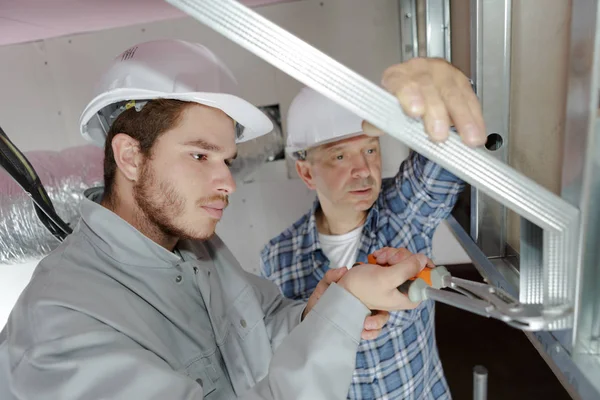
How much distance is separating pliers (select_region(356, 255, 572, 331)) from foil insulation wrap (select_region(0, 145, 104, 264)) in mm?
1290

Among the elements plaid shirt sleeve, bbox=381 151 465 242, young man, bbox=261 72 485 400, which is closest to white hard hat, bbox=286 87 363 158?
young man, bbox=261 72 485 400

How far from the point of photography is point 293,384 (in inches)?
24.1

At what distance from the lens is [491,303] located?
51 centimetres

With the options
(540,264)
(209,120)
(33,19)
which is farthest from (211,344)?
(33,19)

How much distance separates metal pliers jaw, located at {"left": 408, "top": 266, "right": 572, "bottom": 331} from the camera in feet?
1.55

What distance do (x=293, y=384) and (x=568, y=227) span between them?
1.36 ft

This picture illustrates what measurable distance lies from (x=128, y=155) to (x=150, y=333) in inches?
15.6

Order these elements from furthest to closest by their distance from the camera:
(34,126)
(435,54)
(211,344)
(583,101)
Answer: (34,126)
(435,54)
(211,344)
(583,101)

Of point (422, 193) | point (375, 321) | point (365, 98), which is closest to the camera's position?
point (365, 98)

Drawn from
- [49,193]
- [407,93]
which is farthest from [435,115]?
[49,193]

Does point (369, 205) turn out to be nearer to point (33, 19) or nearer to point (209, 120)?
point (209, 120)

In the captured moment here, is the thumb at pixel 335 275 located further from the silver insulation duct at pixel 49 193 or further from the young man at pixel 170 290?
the silver insulation duct at pixel 49 193

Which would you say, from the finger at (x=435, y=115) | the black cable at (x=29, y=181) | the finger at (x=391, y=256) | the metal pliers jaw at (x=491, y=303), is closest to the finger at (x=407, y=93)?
the finger at (x=435, y=115)

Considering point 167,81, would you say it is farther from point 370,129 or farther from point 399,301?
point 399,301
